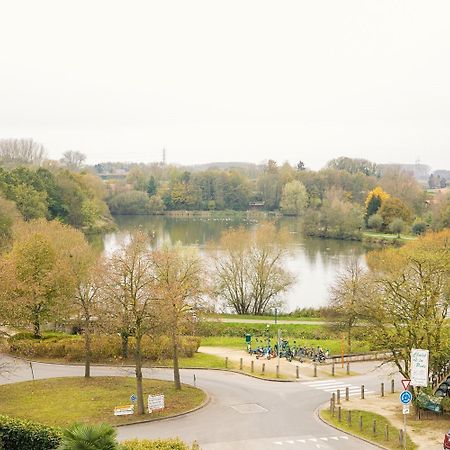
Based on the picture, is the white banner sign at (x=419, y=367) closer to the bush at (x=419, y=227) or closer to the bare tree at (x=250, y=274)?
the bare tree at (x=250, y=274)

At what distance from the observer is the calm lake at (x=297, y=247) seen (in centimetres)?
6150

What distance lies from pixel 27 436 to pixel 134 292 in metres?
10.3

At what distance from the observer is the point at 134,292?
2770 cm

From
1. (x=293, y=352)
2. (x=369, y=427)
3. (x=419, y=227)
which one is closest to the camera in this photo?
(x=369, y=427)

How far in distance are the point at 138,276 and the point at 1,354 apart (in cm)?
1242

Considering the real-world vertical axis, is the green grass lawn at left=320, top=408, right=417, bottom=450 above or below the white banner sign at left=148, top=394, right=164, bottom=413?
below

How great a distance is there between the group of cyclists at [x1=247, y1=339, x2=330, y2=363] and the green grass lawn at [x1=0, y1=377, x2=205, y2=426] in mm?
7982

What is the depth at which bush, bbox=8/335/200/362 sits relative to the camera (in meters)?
34.8

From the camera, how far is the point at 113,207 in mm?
151625

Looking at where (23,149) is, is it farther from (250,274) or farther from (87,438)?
(87,438)

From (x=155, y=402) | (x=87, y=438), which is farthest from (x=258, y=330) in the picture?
(x=87, y=438)

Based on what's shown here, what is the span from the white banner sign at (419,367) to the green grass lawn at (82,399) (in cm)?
925

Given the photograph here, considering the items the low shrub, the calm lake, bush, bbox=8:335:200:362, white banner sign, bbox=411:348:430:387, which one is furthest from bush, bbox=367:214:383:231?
white banner sign, bbox=411:348:430:387

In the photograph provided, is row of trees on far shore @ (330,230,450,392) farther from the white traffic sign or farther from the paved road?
the white traffic sign
